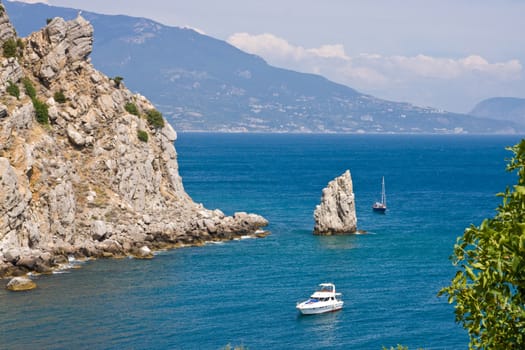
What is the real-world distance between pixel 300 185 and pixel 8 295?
4454 inches

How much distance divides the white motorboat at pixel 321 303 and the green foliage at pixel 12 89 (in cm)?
4418

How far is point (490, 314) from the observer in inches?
681

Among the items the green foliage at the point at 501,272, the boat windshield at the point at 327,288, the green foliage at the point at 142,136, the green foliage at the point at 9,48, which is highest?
the green foliage at the point at 9,48

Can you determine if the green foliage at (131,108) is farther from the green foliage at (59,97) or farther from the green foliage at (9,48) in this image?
the green foliage at (9,48)

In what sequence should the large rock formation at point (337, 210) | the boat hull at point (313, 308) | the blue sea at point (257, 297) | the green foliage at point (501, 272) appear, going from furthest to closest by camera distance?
the large rock formation at point (337, 210) < the boat hull at point (313, 308) < the blue sea at point (257, 297) < the green foliage at point (501, 272)

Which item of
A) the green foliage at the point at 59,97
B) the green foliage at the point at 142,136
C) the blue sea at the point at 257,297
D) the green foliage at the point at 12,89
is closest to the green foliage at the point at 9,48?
the green foliage at the point at 12,89

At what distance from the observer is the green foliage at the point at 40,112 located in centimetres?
9569

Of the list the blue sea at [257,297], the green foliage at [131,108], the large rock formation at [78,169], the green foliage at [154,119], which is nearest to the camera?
the blue sea at [257,297]

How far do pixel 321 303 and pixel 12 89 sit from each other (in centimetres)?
4630

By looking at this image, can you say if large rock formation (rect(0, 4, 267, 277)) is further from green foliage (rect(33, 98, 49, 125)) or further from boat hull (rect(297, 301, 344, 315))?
boat hull (rect(297, 301, 344, 315))

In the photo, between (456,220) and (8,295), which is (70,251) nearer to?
(8,295)

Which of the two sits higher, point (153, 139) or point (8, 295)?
point (153, 139)

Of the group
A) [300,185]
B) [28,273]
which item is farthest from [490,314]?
[300,185]

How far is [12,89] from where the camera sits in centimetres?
9156
